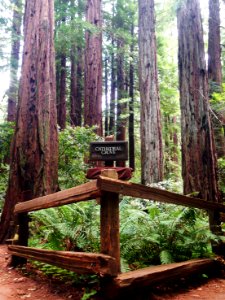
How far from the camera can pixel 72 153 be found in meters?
10.2

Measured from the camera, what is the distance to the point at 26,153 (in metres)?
7.01

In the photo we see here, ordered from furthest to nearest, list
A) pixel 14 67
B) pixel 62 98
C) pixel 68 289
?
pixel 62 98 < pixel 14 67 < pixel 68 289

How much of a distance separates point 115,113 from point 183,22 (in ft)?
48.4

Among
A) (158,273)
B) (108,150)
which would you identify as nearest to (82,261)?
(158,273)

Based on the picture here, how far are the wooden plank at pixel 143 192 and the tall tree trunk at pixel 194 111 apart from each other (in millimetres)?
1660

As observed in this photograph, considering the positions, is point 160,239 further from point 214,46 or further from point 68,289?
point 214,46

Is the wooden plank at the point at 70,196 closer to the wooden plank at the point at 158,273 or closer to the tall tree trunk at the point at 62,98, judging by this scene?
the wooden plank at the point at 158,273

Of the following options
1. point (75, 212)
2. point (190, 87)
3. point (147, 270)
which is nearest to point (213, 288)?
point (147, 270)

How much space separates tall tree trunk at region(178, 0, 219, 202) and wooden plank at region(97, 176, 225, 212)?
5.45ft

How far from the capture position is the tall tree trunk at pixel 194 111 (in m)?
6.05

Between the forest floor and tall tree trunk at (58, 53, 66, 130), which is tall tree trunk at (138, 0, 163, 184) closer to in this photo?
the forest floor

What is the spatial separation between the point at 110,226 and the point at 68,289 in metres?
1.14

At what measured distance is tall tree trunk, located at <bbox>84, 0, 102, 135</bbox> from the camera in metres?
13.7

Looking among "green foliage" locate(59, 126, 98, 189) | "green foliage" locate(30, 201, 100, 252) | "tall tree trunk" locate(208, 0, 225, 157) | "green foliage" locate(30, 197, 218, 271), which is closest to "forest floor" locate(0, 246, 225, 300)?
"green foliage" locate(30, 197, 218, 271)
